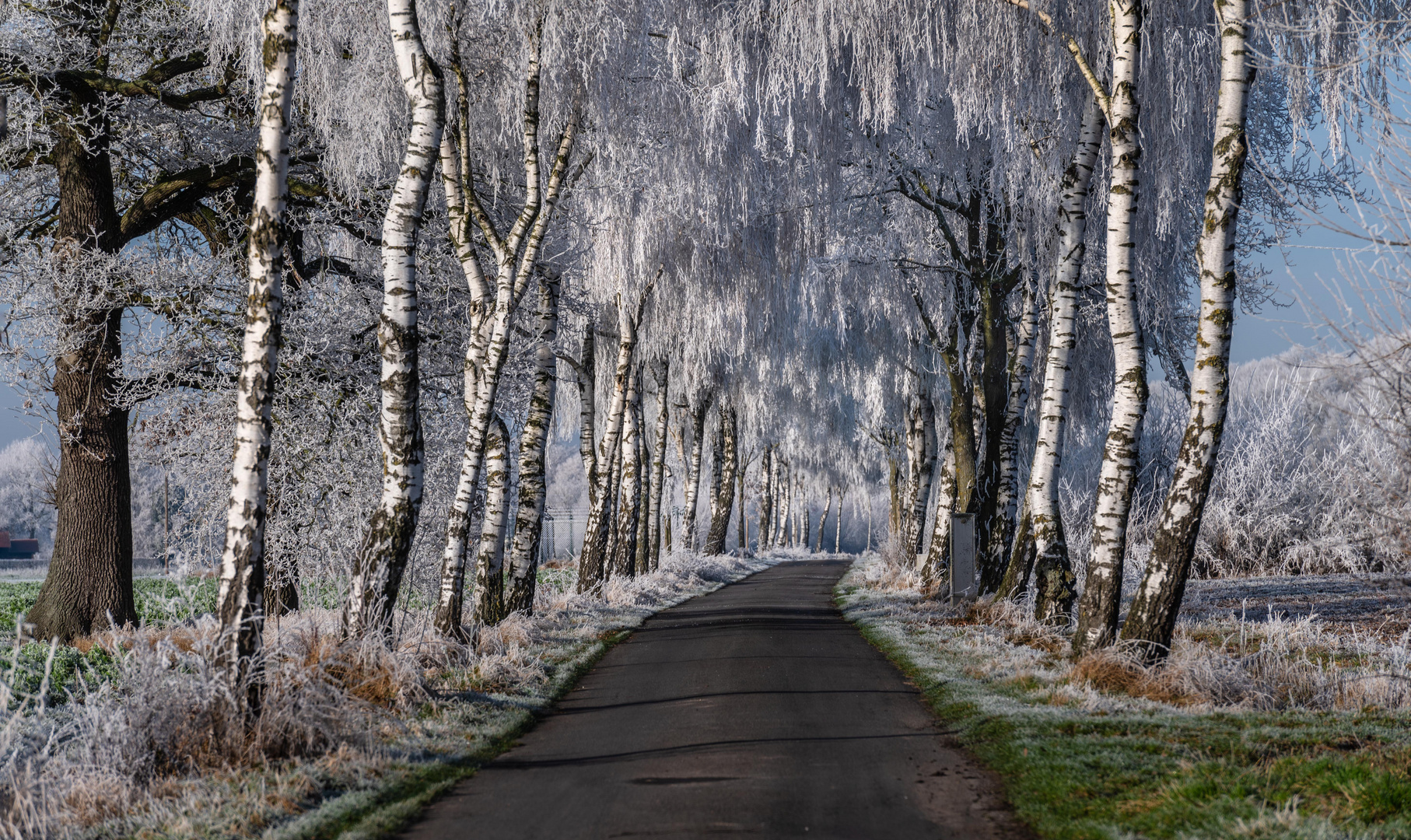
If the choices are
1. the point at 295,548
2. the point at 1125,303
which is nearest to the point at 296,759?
the point at 1125,303

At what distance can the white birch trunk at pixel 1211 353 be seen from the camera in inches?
349

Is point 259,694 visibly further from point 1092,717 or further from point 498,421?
point 498,421

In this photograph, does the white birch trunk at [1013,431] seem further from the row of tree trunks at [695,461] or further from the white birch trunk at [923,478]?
the row of tree trunks at [695,461]

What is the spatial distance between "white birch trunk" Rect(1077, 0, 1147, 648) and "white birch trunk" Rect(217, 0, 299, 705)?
710 cm

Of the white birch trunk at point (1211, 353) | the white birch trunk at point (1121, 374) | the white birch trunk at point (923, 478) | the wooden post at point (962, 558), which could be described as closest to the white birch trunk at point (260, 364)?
the white birch trunk at point (1211, 353)

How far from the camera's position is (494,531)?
528 inches

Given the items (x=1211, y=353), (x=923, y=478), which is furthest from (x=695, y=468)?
(x=1211, y=353)

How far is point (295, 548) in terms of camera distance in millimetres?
14875

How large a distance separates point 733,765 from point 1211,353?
5.33m

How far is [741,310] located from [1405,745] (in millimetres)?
15756

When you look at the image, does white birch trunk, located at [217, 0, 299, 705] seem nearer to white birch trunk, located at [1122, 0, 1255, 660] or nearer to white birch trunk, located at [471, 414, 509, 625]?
white birch trunk, located at [471, 414, 509, 625]

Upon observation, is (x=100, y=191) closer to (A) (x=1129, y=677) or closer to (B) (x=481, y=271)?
(B) (x=481, y=271)

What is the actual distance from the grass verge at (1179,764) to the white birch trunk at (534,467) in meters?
7.53

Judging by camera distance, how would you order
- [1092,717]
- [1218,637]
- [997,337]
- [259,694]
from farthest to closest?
[997,337], [1218,637], [1092,717], [259,694]
